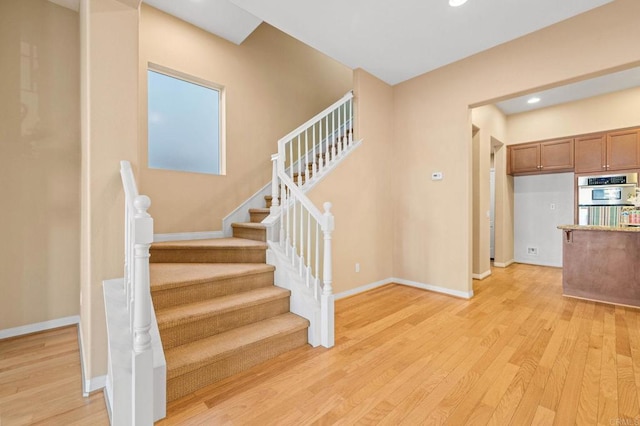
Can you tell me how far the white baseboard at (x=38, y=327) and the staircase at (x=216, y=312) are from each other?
1171mm

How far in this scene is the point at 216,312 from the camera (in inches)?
81.5

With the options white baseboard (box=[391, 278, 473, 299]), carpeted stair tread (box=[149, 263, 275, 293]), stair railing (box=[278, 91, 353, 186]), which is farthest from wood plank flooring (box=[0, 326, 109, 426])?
white baseboard (box=[391, 278, 473, 299])

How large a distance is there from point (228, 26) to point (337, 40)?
4.83ft

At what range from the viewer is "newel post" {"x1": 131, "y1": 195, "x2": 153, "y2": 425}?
1.37 metres

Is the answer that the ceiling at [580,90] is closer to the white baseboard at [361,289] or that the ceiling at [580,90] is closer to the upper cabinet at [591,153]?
the upper cabinet at [591,153]

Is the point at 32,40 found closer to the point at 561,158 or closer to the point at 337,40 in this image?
the point at 337,40

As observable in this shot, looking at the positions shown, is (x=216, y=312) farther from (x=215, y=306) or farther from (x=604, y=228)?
(x=604, y=228)

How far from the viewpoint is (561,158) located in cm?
523

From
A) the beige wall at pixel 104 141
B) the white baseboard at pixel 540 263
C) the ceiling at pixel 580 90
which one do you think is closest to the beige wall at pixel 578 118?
the ceiling at pixel 580 90

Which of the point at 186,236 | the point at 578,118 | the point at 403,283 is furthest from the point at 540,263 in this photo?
the point at 186,236

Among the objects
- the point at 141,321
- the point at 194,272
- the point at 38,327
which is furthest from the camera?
the point at 38,327

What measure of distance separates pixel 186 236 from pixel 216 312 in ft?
5.78

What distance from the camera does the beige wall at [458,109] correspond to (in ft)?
8.82

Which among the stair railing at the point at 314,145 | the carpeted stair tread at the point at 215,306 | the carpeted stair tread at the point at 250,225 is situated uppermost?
the stair railing at the point at 314,145
